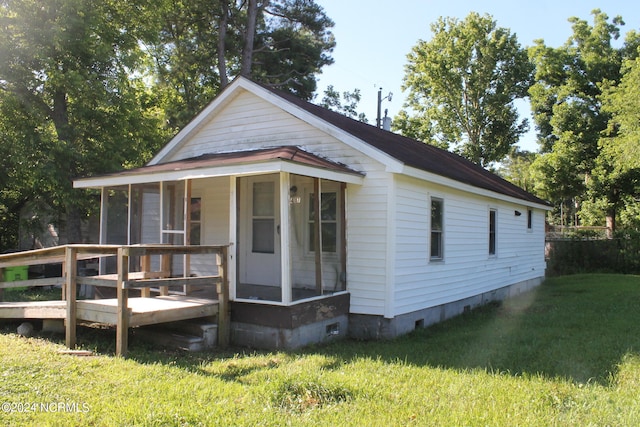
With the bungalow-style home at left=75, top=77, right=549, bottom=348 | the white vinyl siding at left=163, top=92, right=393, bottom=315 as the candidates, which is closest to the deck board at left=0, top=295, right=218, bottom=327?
the bungalow-style home at left=75, top=77, right=549, bottom=348

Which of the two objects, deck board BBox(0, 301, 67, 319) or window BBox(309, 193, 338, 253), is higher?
window BBox(309, 193, 338, 253)

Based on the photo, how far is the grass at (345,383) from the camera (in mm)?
4402

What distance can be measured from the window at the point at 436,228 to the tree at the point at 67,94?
990cm

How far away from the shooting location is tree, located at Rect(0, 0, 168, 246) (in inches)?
550

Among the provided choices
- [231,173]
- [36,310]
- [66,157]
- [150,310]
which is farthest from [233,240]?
[66,157]

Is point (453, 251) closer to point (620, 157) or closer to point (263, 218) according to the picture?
point (263, 218)

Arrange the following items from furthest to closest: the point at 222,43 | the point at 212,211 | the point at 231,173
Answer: the point at 222,43 < the point at 212,211 < the point at 231,173

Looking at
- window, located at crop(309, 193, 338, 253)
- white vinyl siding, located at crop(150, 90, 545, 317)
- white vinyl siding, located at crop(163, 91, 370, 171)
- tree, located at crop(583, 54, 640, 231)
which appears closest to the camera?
white vinyl siding, located at crop(150, 90, 545, 317)

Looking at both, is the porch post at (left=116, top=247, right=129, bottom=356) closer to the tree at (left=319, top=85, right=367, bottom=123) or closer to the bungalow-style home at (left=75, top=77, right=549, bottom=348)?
the bungalow-style home at (left=75, top=77, right=549, bottom=348)

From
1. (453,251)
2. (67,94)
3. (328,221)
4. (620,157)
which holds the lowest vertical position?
(453,251)

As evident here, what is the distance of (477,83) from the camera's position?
32.9m

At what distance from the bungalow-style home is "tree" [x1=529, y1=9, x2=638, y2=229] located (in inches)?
678

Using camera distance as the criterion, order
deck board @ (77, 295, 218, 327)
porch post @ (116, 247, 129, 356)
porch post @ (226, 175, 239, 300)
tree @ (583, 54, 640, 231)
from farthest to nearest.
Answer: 1. tree @ (583, 54, 640, 231)
2. porch post @ (226, 175, 239, 300)
3. deck board @ (77, 295, 218, 327)
4. porch post @ (116, 247, 129, 356)

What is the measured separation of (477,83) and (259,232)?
90.4 ft
